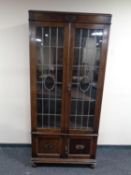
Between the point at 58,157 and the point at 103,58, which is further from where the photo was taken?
the point at 58,157

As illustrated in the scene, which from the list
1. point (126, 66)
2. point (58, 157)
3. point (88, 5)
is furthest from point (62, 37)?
point (58, 157)

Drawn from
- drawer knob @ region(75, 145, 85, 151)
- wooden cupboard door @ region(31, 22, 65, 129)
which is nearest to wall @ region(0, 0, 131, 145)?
wooden cupboard door @ region(31, 22, 65, 129)

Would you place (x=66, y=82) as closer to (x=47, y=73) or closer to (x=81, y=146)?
(x=47, y=73)

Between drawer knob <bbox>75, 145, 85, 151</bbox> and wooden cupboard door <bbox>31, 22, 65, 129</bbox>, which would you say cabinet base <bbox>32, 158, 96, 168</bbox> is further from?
wooden cupboard door <bbox>31, 22, 65, 129</bbox>

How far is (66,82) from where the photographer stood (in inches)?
86.0

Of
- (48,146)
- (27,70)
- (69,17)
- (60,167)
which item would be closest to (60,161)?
(60,167)

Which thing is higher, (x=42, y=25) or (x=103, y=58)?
(x=42, y=25)

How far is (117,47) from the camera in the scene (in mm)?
2557

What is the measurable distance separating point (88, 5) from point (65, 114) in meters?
1.45

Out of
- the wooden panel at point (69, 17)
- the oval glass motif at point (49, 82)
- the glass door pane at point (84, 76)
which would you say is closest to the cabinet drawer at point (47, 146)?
the glass door pane at point (84, 76)

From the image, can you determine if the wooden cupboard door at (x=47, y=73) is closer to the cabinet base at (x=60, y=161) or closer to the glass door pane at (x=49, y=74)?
the glass door pane at (x=49, y=74)

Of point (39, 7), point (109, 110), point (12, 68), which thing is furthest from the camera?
point (109, 110)

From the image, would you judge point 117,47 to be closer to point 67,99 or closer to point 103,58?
point 103,58

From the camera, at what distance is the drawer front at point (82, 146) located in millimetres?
2387
